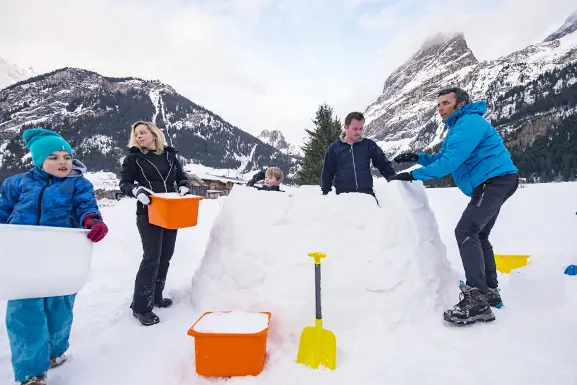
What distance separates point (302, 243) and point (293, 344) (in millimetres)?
810

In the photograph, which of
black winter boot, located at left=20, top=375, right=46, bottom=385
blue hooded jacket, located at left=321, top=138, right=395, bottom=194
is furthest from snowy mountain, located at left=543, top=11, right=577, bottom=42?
→ black winter boot, located at left=20, top=375, right=46, bottom=385

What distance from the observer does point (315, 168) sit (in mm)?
16141

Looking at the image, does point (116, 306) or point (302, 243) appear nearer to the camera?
point (302, 243)

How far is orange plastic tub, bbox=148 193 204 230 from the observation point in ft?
8.11

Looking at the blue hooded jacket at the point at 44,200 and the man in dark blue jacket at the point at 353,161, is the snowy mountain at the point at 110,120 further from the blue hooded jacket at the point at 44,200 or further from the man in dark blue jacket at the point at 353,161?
the blue hooded jacket at the point at 44,200

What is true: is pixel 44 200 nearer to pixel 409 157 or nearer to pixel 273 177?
pixel 273 177

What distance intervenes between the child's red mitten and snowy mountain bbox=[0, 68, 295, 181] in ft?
252

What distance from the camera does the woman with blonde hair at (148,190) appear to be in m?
2.69

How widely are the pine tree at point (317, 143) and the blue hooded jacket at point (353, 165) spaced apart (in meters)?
12.4

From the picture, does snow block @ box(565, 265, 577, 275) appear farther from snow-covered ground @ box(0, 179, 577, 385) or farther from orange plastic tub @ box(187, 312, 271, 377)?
orange plastic tub @ box(187, 312, 271, 377)

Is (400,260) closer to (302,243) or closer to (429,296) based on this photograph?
(429,296)

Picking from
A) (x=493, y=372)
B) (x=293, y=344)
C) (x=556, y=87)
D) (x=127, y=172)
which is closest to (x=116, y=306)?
(x=127, y=172)

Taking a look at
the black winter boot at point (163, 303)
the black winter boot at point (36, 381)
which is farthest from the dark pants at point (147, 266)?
the black winter boot at point (36, 381)

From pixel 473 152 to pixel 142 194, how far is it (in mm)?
2773
